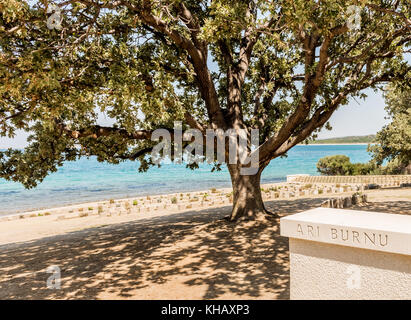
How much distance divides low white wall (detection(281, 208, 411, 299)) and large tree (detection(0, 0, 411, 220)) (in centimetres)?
392

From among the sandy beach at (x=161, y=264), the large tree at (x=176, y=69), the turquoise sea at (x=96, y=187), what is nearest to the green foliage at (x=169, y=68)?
the large tree at (x=176, y=69)

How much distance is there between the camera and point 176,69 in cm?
1011

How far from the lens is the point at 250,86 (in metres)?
12.6

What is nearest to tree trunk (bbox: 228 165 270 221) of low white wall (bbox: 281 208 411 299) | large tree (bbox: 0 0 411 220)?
large tree (bbox: 0 0 411 220)

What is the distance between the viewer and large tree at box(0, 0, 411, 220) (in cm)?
688

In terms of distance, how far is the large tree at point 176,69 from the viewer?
688 centimetres

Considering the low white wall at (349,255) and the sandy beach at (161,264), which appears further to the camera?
the sandy beach at (161,264)

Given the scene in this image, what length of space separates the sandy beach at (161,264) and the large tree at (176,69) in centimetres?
207

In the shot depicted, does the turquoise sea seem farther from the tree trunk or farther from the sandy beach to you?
the tree trunk

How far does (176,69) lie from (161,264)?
5.84 metres

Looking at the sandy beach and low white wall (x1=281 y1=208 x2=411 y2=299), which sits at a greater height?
low white wall (x1=281 y1=208 x2=411 y2=299)

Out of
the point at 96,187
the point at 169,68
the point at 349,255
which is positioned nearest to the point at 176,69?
the point at 169,68

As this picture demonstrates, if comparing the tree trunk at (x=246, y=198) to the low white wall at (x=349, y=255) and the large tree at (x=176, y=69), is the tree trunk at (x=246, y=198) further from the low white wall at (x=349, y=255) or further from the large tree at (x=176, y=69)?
the low white wall at (x=349, y=255)

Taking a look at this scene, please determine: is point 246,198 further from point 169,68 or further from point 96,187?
point 96,187
